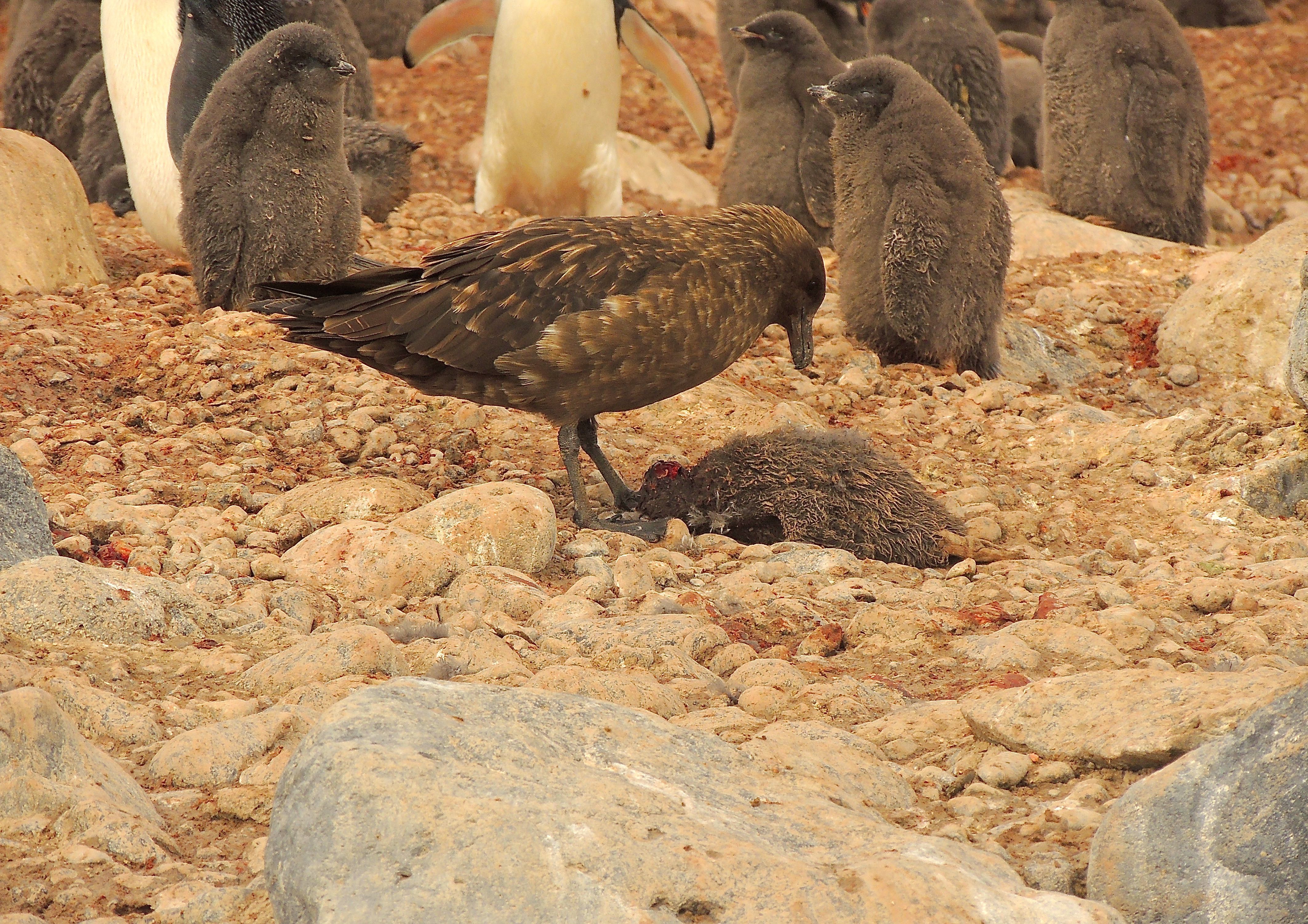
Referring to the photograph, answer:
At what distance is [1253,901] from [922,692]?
4.38 feet

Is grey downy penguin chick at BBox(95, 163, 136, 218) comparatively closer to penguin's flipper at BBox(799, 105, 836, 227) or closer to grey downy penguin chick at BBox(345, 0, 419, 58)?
grey downy penguin chick at BBox(345, 0, 419, 58)

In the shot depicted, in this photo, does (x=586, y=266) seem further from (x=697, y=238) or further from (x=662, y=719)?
(x=662, y=719)

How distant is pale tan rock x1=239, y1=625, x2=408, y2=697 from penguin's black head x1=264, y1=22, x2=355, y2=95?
3469 mm

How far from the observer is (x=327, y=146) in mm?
6340

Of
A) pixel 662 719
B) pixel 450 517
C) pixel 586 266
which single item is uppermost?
pixel 586 266

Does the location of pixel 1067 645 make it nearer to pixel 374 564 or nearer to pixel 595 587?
pixel 595 587

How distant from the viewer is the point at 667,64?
1054cm

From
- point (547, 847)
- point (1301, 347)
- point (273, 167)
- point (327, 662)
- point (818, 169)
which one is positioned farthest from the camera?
point (818, 169)

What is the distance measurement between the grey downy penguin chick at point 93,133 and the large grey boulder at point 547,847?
732cm

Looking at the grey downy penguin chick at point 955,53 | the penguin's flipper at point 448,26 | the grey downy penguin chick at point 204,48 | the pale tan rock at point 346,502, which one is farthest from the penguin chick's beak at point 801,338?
the penguin's flipper at point 448,26

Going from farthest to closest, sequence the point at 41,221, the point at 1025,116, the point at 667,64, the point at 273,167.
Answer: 1. the point at 1025,116
2. the point at 667,64
3. the point at 41,221
4. the point at 273,167

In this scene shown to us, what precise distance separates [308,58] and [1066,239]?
5.37m

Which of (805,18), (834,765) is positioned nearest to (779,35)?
(805,18)

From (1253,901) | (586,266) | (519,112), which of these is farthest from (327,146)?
(1253,901)
